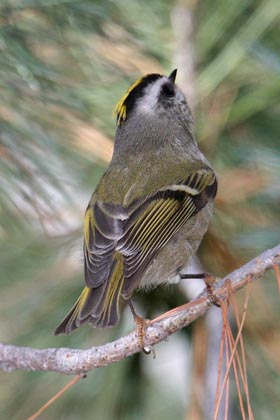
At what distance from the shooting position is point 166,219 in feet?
4.80

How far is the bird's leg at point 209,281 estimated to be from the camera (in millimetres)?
1030

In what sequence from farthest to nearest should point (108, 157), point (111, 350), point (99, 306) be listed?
1. point (108, 157)
2. point (99, 306)
3. point (111, 350)

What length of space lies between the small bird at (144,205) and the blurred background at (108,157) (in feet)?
0.13

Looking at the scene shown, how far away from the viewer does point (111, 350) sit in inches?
42.2

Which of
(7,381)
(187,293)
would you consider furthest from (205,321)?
(7,381)

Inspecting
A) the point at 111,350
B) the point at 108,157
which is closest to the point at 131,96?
the point at 108,157

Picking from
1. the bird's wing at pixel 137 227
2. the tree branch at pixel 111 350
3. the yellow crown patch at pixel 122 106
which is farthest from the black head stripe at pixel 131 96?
the tree branch at pixel 111 350

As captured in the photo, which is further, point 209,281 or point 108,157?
point 108,157

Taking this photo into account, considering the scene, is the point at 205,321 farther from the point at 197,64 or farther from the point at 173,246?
the point at 197,64

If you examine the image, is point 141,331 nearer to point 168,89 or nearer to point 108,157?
point 108,157

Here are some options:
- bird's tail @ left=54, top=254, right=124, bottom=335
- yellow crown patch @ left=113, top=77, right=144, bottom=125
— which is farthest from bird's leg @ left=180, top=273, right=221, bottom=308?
yellow crown patch @ left=113, top=77, right=144, bottom=125

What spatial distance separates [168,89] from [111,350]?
1.90ft

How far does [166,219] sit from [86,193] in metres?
0.15

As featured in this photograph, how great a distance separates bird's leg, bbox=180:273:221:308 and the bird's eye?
0.33m
